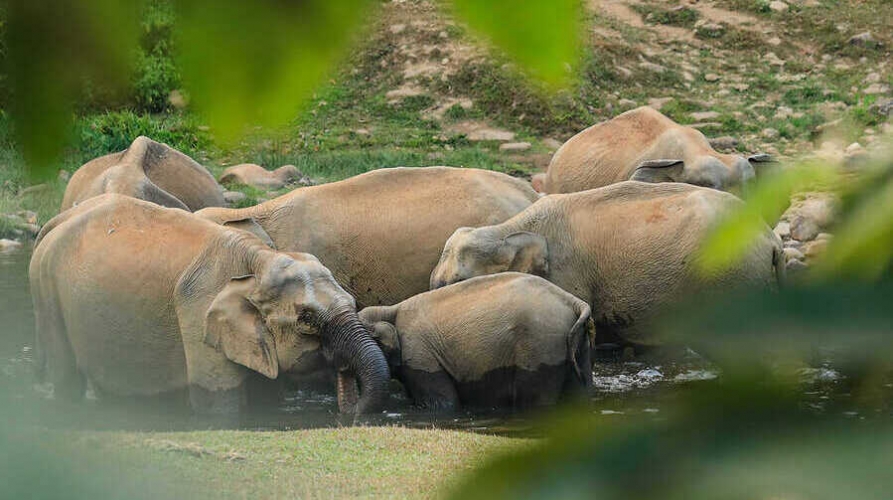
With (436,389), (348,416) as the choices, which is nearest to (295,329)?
(348,416)

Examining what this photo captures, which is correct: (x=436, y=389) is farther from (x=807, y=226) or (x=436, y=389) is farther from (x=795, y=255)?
(x=807, y=226)

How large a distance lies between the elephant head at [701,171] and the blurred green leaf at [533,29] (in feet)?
31.3

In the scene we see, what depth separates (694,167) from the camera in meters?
10.1

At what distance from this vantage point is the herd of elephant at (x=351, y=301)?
281 inches

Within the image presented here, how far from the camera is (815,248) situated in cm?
49

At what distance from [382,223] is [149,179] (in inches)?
78.7

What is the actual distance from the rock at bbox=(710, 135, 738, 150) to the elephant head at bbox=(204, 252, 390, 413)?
8.07 meters

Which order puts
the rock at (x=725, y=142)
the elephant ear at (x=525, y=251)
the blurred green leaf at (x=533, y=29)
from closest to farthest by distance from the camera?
the blurred green leaf at (x=533, y=29)
the elephant ear at (x=525, y=251)
the rock at (x=725, y=142)

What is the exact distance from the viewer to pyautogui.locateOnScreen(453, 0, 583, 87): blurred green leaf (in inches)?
15.0

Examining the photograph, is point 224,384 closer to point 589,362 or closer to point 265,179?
point 589,362

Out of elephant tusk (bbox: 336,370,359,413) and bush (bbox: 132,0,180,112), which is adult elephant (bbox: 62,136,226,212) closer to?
elephant tusk (bbox: 336,370,359,413)

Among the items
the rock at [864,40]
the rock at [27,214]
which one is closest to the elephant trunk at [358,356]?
the rock at [27,214]

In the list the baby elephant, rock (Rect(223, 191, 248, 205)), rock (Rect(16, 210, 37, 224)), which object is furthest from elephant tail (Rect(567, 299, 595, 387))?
rock (Rect(16, 210, 37, 224))

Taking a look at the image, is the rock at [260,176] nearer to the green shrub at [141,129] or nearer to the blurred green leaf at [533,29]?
the green shrub at [141,129]
